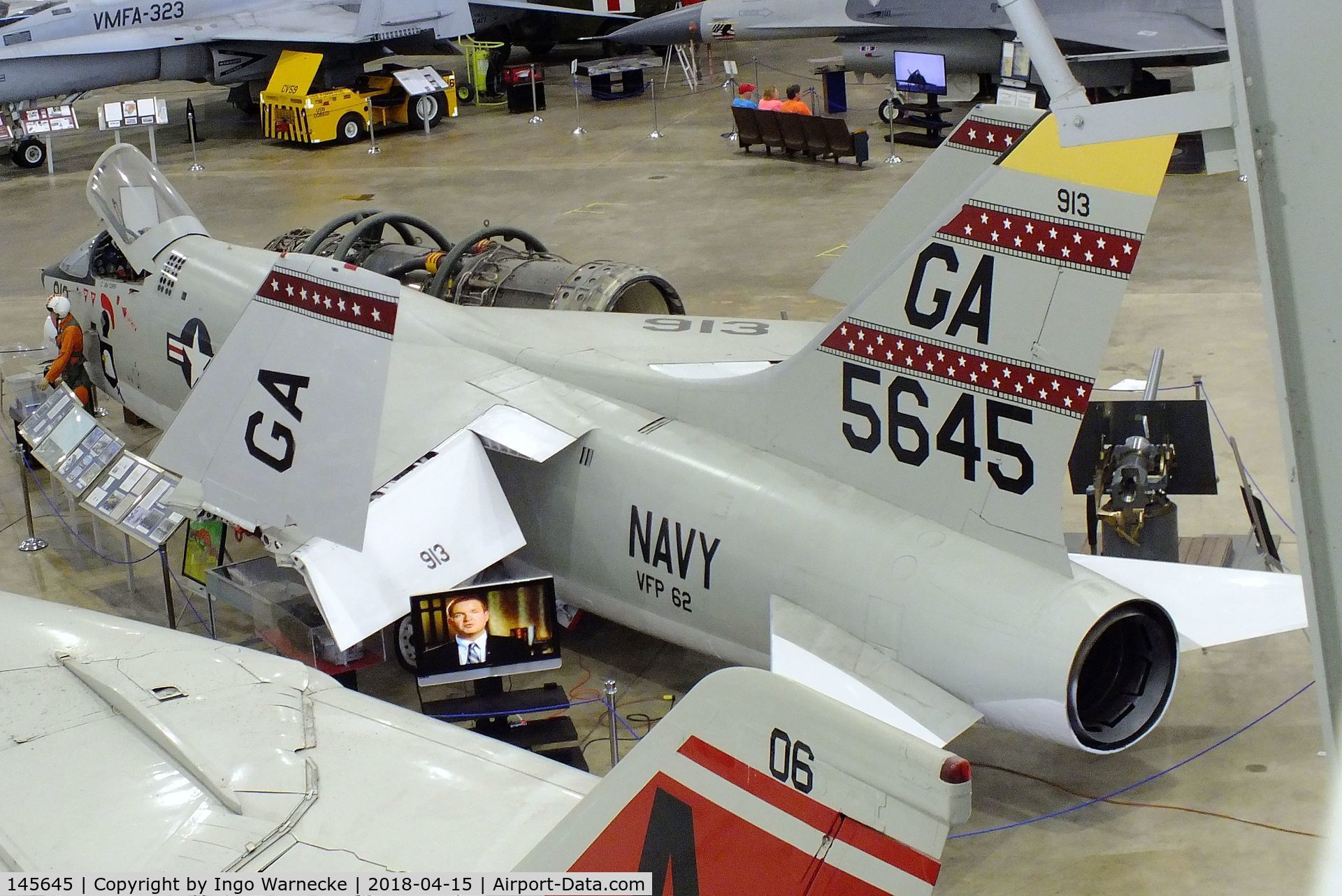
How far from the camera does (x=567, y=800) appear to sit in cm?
563

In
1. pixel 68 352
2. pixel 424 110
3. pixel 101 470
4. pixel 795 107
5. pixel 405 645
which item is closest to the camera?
pixel 405 645

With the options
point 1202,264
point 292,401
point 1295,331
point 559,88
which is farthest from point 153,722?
point 559,88

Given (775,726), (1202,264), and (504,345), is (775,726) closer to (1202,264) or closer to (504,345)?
(504,345)

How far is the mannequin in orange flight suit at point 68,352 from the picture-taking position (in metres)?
12.0

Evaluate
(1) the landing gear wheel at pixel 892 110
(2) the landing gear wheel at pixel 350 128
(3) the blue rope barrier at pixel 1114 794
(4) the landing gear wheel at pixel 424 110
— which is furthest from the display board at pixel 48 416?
(4) the landing gear wheel at pixel 424 110

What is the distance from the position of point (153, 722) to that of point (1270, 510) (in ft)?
26.9

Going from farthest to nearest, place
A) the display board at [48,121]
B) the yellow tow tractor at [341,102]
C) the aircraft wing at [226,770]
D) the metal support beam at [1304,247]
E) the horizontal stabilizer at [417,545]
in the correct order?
the yellow tow tractor at [341,102] < the display board at [48,121] < the horizontal stabilizer at [417,545] < the aircraft wing at [226,770] < the metal support beam at [1304,247]

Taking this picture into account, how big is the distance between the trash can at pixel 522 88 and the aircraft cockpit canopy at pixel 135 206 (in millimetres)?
15690

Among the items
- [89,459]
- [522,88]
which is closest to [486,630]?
[89,459]

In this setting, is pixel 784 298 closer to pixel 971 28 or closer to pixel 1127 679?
pixel 971 28

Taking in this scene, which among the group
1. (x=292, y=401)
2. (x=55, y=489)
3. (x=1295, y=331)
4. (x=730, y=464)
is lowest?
(x=55, y=489)

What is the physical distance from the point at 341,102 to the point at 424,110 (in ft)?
5.55

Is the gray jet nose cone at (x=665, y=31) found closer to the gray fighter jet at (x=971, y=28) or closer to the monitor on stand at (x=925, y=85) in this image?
the gray fighter jet at (x=971, y=28)

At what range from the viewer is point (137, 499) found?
9.73m
